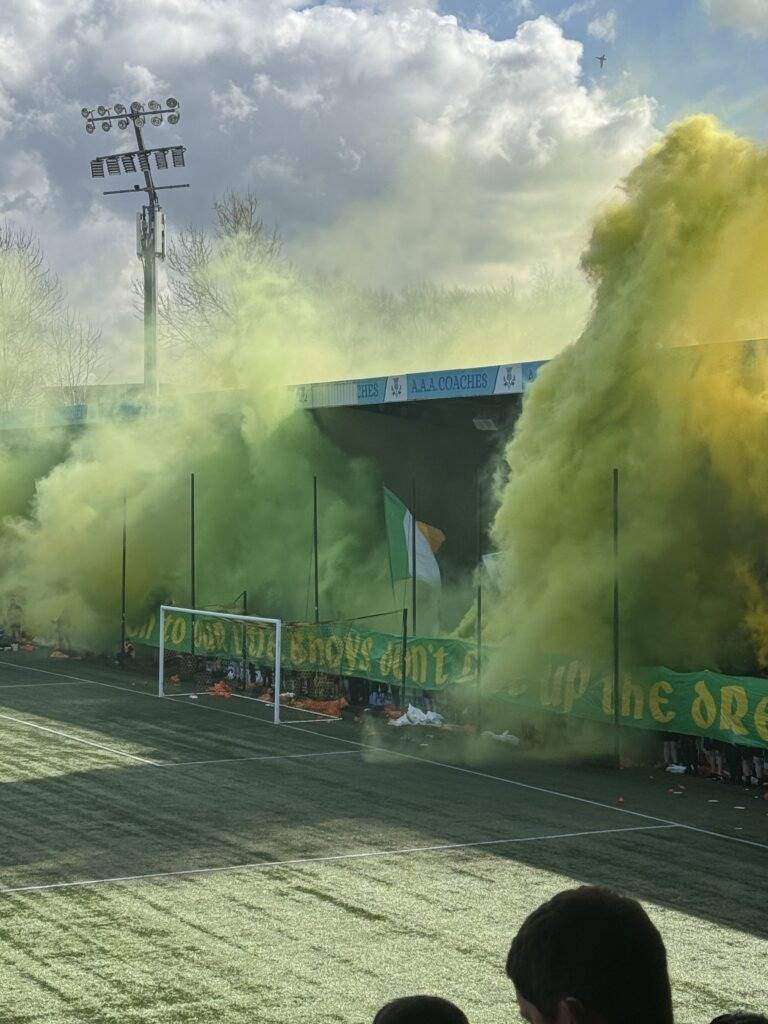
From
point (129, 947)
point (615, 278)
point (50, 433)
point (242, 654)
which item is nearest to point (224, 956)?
point (129, 947)

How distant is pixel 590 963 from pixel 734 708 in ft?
49.0

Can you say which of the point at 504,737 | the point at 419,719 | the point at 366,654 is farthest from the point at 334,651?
the point at 504,737

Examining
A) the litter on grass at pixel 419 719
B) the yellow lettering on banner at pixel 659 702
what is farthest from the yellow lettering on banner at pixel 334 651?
the yellow lettering on banner at pixel 659 702

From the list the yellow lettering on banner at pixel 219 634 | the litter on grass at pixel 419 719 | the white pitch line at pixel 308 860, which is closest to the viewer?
the white pitch line at pixel 308 860

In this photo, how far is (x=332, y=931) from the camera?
35.4 feet

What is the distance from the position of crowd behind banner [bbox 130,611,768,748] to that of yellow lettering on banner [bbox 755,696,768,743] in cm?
1

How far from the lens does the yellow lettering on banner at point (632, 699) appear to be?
18.4 meters

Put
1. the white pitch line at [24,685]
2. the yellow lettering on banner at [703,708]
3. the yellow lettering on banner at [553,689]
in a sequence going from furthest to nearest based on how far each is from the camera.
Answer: the white pitch line at [24,685], the yellow lettering on banner at [553,689], the yellow lettering on banner at [703,708]

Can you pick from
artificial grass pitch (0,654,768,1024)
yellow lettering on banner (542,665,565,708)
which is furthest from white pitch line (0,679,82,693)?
yellow lettering on banner (542,665,565,708)

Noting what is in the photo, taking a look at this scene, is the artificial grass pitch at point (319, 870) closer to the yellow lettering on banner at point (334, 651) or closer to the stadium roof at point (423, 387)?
the yellow lettering on banner at point (334, 651)

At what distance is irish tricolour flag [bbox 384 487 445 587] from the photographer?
27.6 meters

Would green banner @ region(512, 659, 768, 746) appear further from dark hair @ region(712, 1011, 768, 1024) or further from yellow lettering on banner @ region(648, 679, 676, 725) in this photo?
dark hair @ region(712, 1011, 768, 1024)

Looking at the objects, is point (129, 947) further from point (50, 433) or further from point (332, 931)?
point (50, 433)

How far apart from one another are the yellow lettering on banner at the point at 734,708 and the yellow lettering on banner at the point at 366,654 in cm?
773
